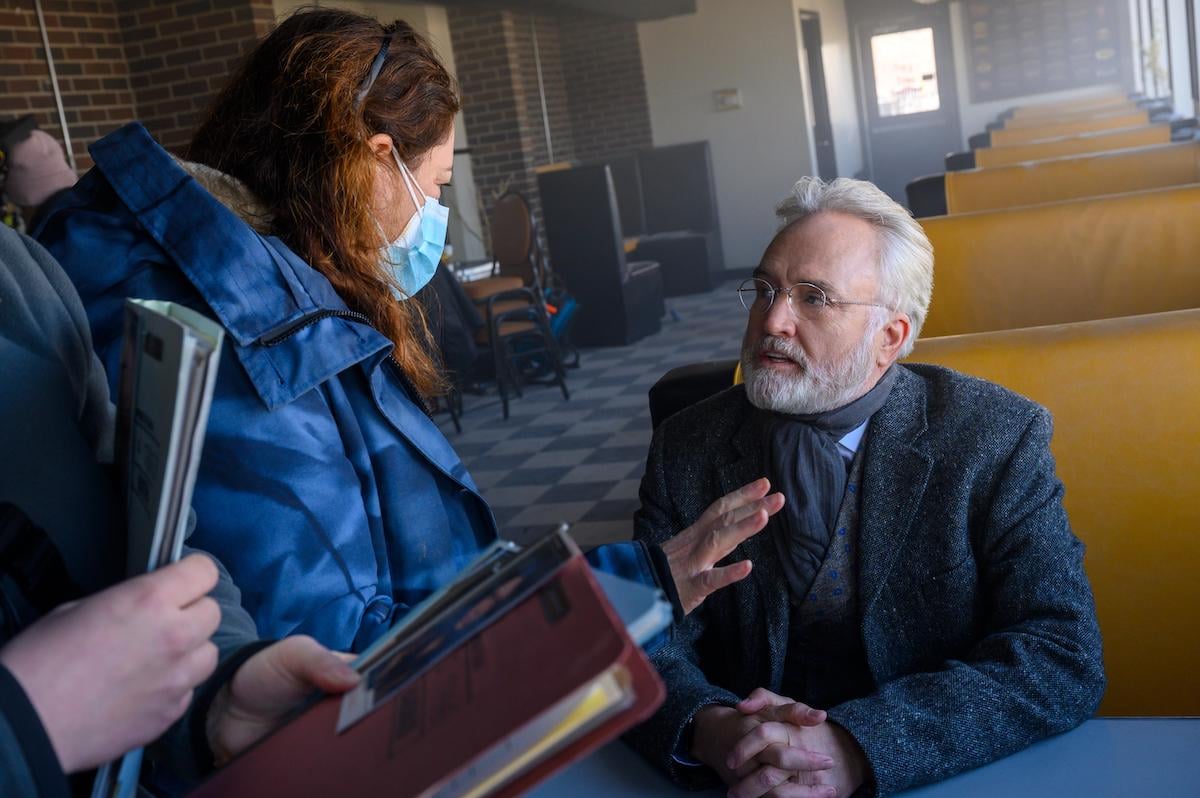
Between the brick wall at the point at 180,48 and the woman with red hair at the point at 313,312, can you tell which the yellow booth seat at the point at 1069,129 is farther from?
the woman with red hair at the point at 313,312

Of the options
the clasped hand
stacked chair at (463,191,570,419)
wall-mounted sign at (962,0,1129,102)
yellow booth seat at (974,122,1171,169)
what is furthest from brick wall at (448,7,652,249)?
the clasped hand

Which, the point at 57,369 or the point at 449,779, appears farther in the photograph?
the point at 57,369

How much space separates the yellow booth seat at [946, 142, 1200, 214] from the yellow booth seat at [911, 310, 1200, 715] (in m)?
2.80

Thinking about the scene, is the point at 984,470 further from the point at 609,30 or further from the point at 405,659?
the point at 609,30

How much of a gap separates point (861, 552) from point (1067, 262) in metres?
1.65

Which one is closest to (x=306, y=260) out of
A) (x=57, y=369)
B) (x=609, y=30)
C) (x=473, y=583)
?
(x=57, y=369)

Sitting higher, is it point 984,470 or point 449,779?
point 449,779

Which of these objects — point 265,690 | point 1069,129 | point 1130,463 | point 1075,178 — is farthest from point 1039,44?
point 265,690

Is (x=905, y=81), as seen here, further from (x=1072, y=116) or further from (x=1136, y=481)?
(x=1136, y=481)

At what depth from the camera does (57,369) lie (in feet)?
3.15

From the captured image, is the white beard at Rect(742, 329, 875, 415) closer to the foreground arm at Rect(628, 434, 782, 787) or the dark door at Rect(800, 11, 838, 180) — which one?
the foreground arm at Rect(628, 434, 782, 787)

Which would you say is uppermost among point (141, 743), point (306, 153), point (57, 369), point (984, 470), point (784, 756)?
point (306, 153)

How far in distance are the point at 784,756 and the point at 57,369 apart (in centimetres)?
93

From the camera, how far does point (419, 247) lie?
182cm
